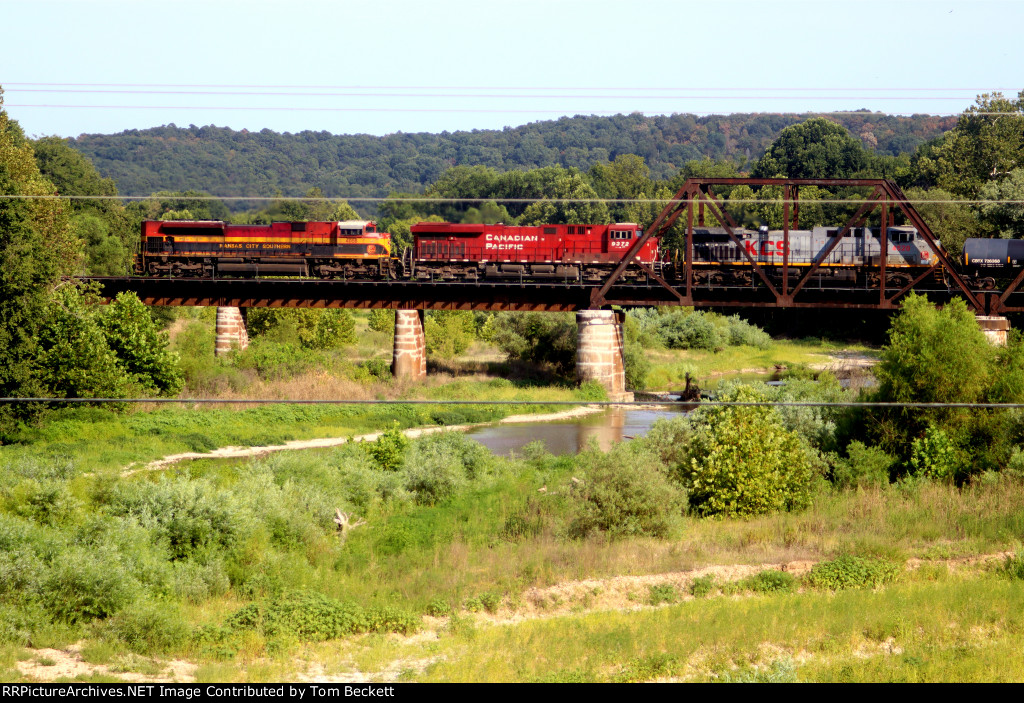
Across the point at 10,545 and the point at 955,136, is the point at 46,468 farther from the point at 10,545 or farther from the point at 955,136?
the point at 955,136

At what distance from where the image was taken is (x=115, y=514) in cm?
2255

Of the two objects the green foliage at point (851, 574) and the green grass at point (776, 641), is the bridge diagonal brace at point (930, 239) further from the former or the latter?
the green grass at point (776, 641)

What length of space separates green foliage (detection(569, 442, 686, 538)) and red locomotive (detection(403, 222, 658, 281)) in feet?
114

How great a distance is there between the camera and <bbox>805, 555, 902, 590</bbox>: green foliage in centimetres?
1998

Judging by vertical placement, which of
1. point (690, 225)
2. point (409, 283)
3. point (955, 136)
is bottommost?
point (409, 283)

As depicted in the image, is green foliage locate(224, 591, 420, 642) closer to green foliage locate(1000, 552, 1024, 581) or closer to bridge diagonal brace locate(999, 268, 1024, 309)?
green foliage locate(1000, 552, 1024, 581)

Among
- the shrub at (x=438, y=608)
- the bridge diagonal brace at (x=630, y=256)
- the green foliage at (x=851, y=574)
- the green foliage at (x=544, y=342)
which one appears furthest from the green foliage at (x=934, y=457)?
the green foliage at (x=544, y=342)

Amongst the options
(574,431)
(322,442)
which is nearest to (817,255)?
(574,431)

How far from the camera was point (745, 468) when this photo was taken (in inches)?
1010

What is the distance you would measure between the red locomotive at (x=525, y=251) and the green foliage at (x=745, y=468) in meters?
31.5

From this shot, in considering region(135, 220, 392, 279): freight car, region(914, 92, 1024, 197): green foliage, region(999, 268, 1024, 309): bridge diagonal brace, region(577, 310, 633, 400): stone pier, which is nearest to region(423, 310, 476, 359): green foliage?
region(135, 220, 392, 279): freight car

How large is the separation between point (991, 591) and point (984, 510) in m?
5.32

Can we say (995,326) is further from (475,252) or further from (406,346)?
(406,346)

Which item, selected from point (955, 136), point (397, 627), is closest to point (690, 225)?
point (397, 627)
